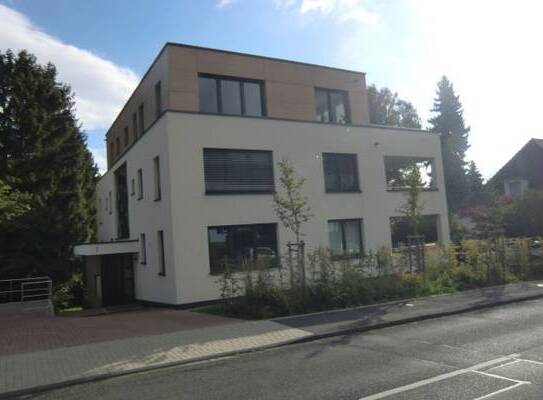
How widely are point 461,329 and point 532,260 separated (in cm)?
1256

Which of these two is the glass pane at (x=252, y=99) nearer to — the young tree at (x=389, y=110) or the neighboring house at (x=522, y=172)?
the young tree at (x=389, y=110)

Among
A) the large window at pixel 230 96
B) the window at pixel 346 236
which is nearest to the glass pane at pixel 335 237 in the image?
the window at pixel 346 236

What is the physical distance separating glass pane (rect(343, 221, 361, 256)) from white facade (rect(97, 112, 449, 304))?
1.13ft

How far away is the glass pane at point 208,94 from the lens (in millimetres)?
17797

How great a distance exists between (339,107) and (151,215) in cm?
948

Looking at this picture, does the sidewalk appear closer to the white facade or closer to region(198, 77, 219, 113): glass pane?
the white facade

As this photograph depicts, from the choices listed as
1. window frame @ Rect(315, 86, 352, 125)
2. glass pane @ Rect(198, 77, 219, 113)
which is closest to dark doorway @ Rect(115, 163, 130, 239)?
glass pane @ Rect(198, 77, 219, 113)

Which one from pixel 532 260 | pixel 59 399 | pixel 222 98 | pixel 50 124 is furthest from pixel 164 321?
pixel 50 124

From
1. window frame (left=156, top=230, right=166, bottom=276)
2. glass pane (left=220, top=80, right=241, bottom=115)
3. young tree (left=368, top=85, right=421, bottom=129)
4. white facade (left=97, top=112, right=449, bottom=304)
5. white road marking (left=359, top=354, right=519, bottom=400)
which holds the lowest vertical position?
white road marking (left=359, top=354, right=519, bottom=400)

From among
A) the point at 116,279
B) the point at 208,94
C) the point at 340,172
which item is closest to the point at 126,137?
the point at 116,279

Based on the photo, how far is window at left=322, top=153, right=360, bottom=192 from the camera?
64.2ft

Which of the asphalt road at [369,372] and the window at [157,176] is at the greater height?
the window at [157,176]

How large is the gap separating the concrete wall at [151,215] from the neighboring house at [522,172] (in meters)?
31.1

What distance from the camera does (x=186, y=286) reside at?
623 inches
